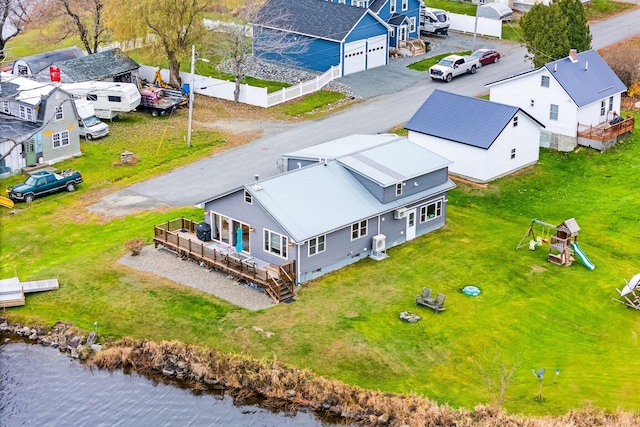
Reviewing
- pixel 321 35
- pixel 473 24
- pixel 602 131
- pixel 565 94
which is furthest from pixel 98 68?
pixel 602 131

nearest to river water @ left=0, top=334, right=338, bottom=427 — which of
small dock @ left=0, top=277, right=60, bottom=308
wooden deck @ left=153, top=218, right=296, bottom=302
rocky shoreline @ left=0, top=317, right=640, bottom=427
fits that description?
rocky shoreline @ left=0, top=317, right=640, bottom=427

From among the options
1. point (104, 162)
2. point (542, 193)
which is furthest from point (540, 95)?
point (104, 162)

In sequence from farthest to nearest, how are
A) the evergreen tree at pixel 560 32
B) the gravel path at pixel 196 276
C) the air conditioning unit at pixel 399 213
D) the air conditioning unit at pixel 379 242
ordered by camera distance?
1. the evergreen tree at pixel 560 32
2. the air conditioning unit at pixel 399 213
3. the air conditioning unit at pixel 379 242
4. the gravel path at pixel 196 276

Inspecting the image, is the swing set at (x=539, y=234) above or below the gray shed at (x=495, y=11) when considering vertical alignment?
below

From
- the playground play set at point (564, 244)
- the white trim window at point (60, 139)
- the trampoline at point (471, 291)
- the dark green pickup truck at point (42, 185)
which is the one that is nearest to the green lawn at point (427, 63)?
the white trim window at point (60, 139)

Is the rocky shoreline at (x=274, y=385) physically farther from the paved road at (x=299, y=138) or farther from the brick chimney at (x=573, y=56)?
the brick chimney at (x=573, y=56)

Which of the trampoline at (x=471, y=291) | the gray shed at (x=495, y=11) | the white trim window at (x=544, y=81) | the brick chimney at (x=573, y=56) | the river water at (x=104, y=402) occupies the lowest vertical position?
the river water at (x=104, y=402)

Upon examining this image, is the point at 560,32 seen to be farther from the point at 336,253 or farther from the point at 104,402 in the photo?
the point at 104,402
